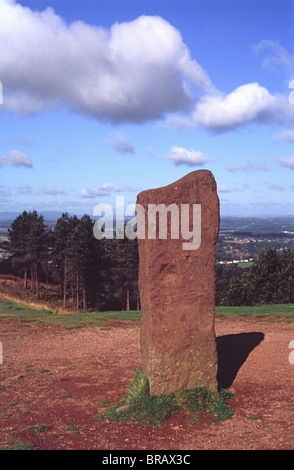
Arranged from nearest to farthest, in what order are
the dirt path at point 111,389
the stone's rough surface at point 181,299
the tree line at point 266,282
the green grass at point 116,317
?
the dirt path at point 111,389 → the stone's rough surface at point 181,299 → the green grass at point 116,317 → the tree line at point 266,282

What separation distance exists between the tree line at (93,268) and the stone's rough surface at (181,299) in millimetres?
29179

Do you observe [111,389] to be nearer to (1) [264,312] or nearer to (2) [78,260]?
(1) [264,312]

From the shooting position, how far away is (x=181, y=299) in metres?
8.95

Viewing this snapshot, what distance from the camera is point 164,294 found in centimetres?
895

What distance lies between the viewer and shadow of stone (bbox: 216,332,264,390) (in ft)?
35.1

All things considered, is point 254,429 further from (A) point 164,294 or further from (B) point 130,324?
(B) point 130,324

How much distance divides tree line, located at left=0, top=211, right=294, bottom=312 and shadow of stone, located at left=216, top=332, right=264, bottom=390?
2349 cm

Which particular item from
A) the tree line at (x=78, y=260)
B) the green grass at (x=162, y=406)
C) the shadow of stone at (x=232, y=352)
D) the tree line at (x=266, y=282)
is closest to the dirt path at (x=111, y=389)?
the shadow of stone at (x=232, y=352)

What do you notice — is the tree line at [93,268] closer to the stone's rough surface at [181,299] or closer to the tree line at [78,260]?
the tree line at [78,260]

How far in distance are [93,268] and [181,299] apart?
127 feet

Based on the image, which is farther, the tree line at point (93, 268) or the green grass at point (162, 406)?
the tree line at point (93, 268)

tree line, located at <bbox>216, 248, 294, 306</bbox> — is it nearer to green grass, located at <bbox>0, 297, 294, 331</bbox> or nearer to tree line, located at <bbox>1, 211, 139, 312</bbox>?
tree line, located at <bbox>1, 211, 139, 312</bbox>

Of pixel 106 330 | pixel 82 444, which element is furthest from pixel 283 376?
pixel 106 330

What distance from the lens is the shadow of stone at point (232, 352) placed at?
10.7m
